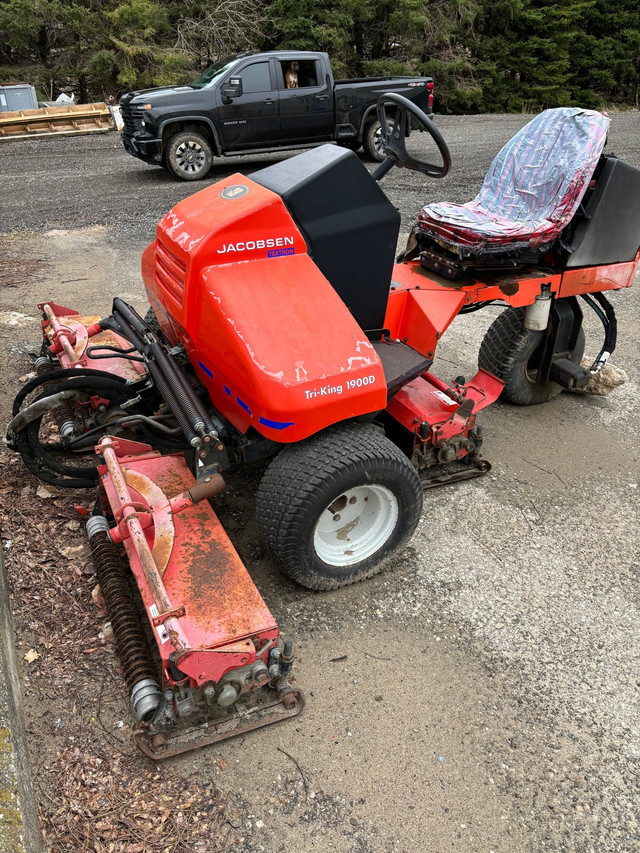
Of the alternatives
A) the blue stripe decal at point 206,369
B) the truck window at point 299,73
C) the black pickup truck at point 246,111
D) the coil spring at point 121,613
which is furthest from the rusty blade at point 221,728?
the truck window at point 299,73

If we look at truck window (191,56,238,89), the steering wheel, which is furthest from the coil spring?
truck window (191,56,238,89)

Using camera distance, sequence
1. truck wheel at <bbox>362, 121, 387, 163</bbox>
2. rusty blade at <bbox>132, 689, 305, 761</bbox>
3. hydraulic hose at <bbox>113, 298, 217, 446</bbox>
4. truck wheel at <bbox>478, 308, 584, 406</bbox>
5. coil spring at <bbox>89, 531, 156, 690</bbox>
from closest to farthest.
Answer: rusty blade at <bbox>132, 689, 305, 761</bbox>, coil spring at <bbox>89, 531, 156, 690</bbox>, hydraulic hose at <bbox>113, 298, 217, 446</bbox>, truck wheel at <bbox>478, 308, 584, 406</bbox>, truck wheel at <bbox>362, 121, 387, 163</bbox>

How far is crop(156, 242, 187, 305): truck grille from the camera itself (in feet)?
9.12

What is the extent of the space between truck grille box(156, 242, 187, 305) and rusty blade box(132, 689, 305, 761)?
1.57 m

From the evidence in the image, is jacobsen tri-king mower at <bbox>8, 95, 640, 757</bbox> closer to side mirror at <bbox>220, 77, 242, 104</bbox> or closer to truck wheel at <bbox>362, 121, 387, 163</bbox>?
side mirror at <bbox>220, 77, 242, 104</bbox>

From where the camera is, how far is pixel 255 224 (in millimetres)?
2619

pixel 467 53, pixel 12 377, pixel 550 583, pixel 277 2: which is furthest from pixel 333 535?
pixel 467 53

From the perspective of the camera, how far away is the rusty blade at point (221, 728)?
2.21 metres

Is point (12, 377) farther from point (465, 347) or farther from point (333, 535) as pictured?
point (465, 347)

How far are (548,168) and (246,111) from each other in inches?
275

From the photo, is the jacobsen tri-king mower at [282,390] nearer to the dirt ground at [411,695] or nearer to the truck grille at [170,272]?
the truck grille at [170,272]

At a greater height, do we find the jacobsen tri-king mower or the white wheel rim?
the jacobsen tri-king mower

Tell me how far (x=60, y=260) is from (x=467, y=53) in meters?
17.0

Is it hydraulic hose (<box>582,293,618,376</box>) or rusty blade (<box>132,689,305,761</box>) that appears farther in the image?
hydraulic hose (<box>582,293,618,376</box>)
